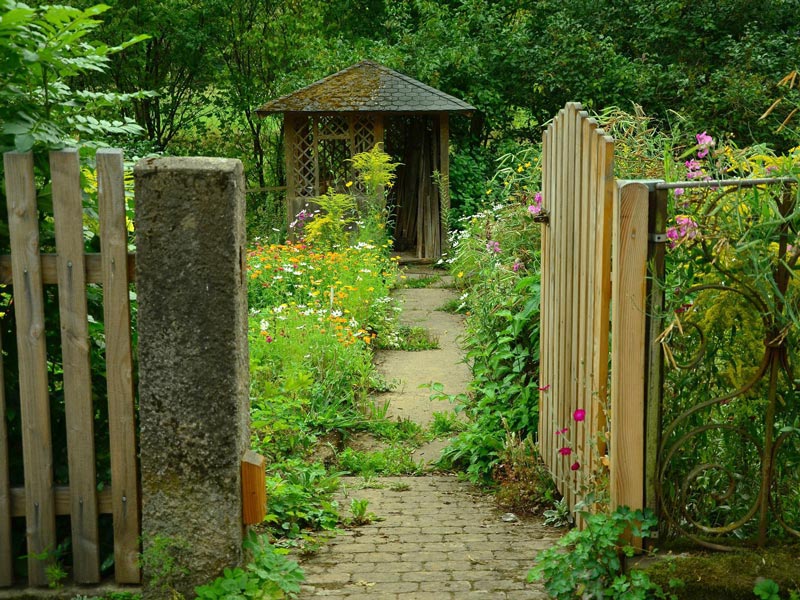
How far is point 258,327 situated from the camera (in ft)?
26.8

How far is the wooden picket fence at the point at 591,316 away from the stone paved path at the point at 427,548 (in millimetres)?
429

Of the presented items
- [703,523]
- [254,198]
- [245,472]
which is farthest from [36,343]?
[254,198]

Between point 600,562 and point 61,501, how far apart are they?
2.15 metres

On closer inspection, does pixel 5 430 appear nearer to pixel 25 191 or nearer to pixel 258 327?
pixel 25 191

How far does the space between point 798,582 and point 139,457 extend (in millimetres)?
2554

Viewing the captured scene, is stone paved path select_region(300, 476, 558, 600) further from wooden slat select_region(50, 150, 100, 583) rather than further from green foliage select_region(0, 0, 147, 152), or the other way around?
green foliage select_region(0, 0, 147, 152)

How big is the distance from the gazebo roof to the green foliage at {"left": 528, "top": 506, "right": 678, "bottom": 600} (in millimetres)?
12218

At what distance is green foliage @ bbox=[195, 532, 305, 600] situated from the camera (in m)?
3.74

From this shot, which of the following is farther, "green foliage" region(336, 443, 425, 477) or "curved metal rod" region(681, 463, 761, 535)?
"green foliage" region(336, 443, 425, 477)

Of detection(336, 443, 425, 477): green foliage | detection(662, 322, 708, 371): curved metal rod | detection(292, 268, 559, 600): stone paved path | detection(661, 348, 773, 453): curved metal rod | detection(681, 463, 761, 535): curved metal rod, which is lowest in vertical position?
detection(336, 443, 425, 477): green foliage

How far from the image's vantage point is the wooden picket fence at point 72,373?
3666 millimetres

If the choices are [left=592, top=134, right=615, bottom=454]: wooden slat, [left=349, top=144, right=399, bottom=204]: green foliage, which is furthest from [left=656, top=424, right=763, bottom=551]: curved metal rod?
[left=349, top=144, right=399, bottom=204]: green foliage

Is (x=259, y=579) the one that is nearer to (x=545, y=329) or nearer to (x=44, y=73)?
(x=44, y=73)

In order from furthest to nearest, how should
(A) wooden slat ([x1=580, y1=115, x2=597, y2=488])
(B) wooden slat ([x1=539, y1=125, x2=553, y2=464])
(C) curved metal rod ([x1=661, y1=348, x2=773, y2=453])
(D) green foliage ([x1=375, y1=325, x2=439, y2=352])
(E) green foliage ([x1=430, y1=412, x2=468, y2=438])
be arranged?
(D) green foliage ([x1=375, y1=325, x2=439, y2=352]) < (E) green foliage ([x1=430, y1=412, x2=468, y2=438]) < (B) wooden slat ([x1=539, y1=125, x2=553, y2=464]) < (A) wooden slat ([x1=580, y1=115, x2=597, y2=488]) < (C) curved metal rod ([x1=661, y1=348, x2=773, y2=453])
